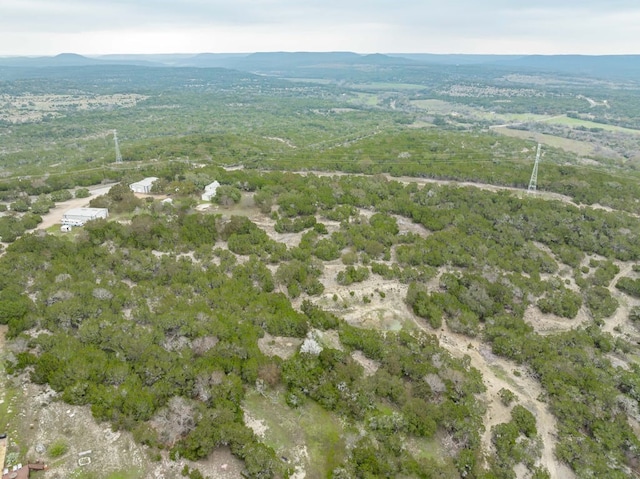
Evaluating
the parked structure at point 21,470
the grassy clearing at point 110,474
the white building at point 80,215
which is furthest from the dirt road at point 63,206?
the grassy clearing at point 110,474

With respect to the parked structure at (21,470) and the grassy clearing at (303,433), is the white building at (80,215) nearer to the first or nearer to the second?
the parked structure at (21,470)

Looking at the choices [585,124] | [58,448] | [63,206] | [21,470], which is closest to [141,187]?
[63,206]

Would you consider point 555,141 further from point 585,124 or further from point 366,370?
point 366,370

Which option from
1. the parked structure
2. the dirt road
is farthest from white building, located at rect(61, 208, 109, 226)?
the parked structure

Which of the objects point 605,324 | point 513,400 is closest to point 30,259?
point 513,400

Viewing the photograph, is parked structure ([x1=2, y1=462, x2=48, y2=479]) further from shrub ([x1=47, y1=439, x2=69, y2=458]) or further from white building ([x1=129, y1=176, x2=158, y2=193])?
white building ([x1=129, y1=176, x2=158, y2=193])
